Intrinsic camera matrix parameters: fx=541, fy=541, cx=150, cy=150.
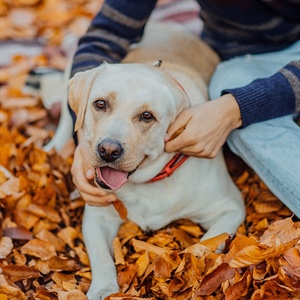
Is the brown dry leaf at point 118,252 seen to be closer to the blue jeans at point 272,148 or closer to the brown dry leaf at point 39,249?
the brown dry leaf at point 39,249

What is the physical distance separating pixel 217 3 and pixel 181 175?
1.00m

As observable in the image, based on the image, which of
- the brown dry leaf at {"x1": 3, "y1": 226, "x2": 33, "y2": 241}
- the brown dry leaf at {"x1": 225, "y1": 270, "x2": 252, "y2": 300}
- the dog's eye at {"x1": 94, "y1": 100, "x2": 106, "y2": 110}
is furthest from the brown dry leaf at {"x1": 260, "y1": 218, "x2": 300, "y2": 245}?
→ the brown dry leaf at {"x1": 3, "y1": 226, "x2": 33, "y2": 241}

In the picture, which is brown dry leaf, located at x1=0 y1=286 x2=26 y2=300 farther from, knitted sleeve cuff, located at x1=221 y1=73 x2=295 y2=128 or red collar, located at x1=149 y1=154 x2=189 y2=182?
knitted sleeve cuff, located at x1=221 y1=73 x2=295 y2=128

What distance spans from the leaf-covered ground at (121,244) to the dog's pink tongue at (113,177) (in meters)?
0.37

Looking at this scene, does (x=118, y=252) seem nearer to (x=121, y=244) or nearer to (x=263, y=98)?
(x=121, y=244)

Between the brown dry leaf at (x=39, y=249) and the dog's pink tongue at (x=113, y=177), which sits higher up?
the dog's pink tongue at (x=113, y=177)

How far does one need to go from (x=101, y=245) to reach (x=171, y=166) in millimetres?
466

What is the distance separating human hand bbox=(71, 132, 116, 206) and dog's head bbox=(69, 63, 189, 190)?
114 mm

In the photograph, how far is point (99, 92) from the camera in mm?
2172

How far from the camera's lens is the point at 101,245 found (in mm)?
2391

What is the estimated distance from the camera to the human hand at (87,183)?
228cm

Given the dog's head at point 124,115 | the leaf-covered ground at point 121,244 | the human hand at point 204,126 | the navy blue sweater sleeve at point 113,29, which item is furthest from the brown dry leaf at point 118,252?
the navy blue sweater sleeve at point 113,29

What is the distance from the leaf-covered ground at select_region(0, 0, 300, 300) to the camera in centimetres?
201

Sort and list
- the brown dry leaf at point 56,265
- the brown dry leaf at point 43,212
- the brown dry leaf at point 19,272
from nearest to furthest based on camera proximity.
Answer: the brown dry leaf at point 19,272 < the brown dry leaf at point 56,265 < the brown dry leaf at point 43,212
